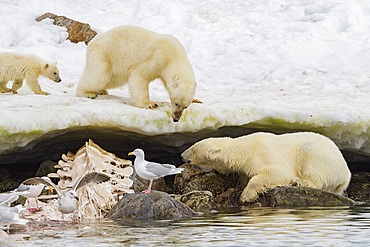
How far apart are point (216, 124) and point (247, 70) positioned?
432 cm

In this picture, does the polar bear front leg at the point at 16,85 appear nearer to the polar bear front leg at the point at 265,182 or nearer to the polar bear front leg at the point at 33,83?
the polar bear front leg at the point at 33,83

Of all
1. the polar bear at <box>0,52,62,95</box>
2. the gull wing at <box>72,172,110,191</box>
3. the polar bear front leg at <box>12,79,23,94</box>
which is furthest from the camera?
the polar bear front leg at <box>12,79,23,94</box>

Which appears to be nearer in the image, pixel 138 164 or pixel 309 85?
pixel 138 164

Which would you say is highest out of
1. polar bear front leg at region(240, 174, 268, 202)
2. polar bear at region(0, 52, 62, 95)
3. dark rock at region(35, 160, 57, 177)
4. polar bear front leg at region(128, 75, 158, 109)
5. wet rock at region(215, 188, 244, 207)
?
polar bear at region(0, 52, 62, 95)

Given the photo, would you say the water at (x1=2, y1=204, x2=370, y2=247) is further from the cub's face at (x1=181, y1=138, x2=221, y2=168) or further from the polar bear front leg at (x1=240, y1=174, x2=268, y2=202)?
the cub's face at (x1=181, y1=138, x2=221, y2=168)

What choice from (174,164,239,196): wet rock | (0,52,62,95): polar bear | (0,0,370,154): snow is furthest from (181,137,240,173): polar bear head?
(0,52,62,95): polar bear

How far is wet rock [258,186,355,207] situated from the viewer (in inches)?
337

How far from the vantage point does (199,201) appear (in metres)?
8.59

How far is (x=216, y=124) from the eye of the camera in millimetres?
10211

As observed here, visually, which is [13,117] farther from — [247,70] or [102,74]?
[247,70]

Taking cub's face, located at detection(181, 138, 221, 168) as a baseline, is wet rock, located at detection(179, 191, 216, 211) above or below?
below

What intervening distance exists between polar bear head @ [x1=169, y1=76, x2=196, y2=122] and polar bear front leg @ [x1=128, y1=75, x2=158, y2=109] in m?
0.57

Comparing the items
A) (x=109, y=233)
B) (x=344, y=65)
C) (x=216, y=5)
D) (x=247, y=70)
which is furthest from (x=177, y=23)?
(x=109, y=233)

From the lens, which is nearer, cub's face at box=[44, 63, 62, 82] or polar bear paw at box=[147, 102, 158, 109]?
polar bear paw at box=[147, 102, 158, 109]
